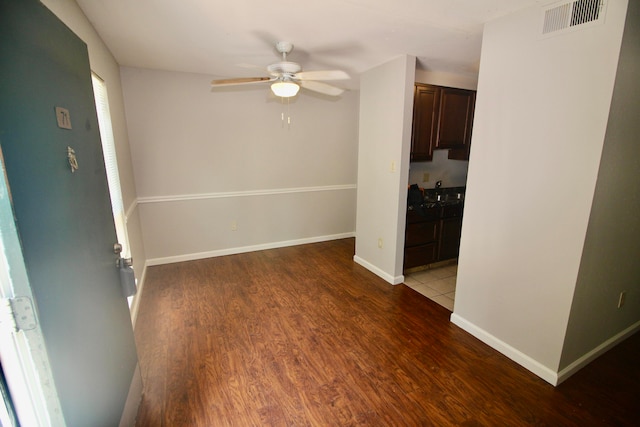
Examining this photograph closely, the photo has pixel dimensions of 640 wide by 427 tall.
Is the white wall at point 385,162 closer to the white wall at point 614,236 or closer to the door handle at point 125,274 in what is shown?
the white wall at point 614,236

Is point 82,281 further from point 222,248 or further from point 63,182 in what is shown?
point 222,248

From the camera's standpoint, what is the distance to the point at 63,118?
1117mm

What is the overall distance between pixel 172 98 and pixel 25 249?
3.20 meters

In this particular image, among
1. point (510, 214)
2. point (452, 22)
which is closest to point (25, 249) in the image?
point (510, 214)


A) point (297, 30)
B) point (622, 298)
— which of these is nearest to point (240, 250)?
point (297, 30)

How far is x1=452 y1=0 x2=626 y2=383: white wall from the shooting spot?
1612 mm

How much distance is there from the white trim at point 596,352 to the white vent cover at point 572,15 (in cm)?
211

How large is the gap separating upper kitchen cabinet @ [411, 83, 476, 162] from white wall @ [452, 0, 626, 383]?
1.10 m

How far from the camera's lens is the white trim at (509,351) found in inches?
74.7

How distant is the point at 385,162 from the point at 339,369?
82.7 inches

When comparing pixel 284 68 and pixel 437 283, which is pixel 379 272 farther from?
pixel 284 68

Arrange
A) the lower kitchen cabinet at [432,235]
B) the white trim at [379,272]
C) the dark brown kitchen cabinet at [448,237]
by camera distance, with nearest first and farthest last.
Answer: the white trim at [379,272] → the lower kitchen cabinet at [432,235] → the dark brown kitchen cabinet at [448,237]

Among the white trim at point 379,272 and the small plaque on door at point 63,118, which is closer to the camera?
the small plaque on door at point 63,118

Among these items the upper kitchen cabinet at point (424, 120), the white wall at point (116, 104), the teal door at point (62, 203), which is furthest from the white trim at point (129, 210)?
the upper kitchen cabinet at point (424, 120)
